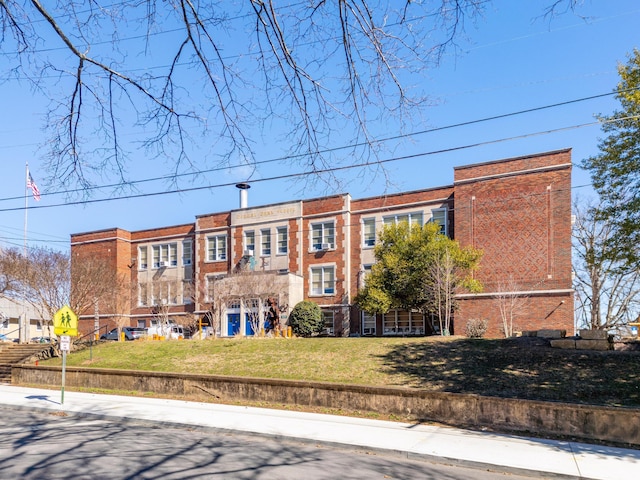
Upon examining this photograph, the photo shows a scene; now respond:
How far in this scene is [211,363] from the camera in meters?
21.5

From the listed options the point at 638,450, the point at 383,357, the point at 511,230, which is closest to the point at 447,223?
the point at 511,230

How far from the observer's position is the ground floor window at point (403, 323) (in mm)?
35469

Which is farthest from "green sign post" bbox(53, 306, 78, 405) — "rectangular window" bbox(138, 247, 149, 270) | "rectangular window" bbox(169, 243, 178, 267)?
"rectangular window" bbox(138, 247, 149, 270)

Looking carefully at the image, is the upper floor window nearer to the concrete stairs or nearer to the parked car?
the parked car

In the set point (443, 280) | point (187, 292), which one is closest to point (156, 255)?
point (187, 292)

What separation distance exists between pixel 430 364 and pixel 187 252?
33.1 meters

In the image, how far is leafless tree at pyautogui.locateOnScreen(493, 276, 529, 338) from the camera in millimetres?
30109

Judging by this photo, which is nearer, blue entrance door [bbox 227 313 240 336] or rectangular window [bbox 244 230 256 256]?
blue entrance door [bbox 227 313 240 336]

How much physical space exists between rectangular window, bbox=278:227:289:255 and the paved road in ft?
95.3

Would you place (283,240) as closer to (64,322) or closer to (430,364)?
(64,322)

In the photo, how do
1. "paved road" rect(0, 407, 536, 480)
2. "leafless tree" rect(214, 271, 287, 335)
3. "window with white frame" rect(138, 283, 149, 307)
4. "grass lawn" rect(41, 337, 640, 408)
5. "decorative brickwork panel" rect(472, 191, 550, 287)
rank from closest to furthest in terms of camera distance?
"paved road" rect(0, 407, 536, 480), "grass lawn" rect(41, 337, 640, 408), "decorative brickwork panel" rect(472, 191, 550, 287), "leafless tree" rect(214, 271, 287, 335), "window with white frame" rect(138, 283, 149, 307)

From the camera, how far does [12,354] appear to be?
96.1 feet

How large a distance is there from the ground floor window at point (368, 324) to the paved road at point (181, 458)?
25.4m

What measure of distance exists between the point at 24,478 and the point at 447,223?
31.1 metres
